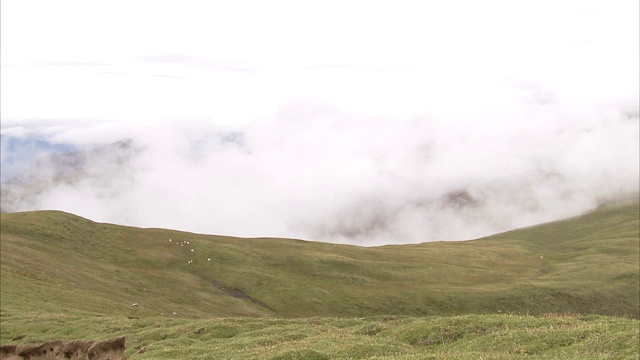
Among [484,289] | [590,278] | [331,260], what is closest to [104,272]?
[331,260]

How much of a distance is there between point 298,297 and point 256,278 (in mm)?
10682

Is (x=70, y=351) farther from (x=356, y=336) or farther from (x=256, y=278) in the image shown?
(x=256, y=278)

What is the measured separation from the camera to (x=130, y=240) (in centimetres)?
13300

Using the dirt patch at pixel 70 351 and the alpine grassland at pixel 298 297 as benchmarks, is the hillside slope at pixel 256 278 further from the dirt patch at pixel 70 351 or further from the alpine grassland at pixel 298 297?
the dirt patch at pixel 70 351

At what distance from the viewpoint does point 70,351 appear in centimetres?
4138

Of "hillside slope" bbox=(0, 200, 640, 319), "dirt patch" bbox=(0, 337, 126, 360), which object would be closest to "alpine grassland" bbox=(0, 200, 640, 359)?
"hillside slope" bbox=(0, 200, 640, 319)

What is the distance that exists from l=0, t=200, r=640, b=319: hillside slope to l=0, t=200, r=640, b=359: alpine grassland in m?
0.44

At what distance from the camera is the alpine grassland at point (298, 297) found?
35.2 meters

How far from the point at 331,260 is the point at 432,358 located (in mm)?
113742

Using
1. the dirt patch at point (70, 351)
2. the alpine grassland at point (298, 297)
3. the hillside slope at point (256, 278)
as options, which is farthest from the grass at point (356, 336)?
the hillside slope at point (256, 278)

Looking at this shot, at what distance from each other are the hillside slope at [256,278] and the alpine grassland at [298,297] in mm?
443

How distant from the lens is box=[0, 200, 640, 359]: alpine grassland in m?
35.2

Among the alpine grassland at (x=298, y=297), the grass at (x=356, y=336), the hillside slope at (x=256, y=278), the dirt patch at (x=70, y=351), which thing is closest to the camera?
the grass at (x=356, y=336)

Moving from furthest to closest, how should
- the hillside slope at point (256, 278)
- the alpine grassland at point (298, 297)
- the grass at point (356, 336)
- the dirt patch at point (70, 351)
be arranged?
the hillside slope at point (256, 278) < the dirt patch at point (70, 351) < the alpine grassland at point (298, 297) < the grass at point (356, 336)
